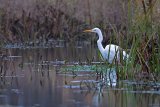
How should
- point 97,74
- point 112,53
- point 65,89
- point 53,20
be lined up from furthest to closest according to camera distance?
point 53,20 < point 112,53 < point 97,74 < point 65,89

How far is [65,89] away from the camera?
40.7ft

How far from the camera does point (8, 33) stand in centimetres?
2519

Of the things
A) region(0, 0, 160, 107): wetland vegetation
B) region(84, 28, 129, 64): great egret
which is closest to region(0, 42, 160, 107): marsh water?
region(0, 0, 160, 107): wetland vegetation

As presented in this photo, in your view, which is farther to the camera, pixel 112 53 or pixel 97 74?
pixel 112 53

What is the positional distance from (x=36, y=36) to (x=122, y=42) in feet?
44.1

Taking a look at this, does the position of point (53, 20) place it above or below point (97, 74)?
above

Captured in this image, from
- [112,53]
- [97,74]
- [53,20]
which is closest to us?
[97,74]

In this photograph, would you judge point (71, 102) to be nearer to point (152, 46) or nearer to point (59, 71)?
point (152, 46)

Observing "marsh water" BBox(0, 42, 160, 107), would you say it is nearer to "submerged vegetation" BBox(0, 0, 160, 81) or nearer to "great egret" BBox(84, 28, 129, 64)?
"great egret" BBox(84, 28, 129, 64)

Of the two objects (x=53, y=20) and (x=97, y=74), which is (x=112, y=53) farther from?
(x=53, y=20)

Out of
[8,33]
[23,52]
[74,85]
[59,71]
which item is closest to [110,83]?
[74,85]

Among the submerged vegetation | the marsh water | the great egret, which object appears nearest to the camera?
the marsh water

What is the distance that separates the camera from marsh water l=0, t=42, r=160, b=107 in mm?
10875

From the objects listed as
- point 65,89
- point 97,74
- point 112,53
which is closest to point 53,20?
point 112,53
